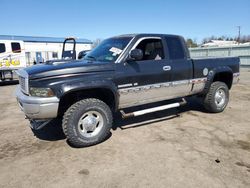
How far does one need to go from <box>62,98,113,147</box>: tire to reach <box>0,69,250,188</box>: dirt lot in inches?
6.9

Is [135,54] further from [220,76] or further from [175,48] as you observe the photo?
[220,76]

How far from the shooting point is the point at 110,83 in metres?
4.57

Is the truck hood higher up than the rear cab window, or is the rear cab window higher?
the rear cab window

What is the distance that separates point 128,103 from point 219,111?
9.85ft

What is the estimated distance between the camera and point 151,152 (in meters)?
4.22

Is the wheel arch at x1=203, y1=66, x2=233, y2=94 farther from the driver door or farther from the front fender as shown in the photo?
the front fender

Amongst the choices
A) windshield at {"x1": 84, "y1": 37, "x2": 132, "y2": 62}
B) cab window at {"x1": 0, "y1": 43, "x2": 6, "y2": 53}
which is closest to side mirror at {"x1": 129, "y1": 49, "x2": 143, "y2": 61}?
windshield at {"x1": 84, "y1": 37, "x2": 132, "y2": 62}

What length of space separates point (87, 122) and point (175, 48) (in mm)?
2772

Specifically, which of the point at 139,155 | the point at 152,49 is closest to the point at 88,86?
the point at 139,155

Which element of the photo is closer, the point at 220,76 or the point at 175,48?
the point at 175,48

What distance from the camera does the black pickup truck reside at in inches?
163

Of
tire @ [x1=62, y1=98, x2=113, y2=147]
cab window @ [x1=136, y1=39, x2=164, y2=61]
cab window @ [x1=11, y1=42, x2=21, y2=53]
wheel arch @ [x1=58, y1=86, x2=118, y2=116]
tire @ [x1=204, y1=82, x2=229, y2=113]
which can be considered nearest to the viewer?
tire @ [x1=62, y1=98, x2=113, y2=147]

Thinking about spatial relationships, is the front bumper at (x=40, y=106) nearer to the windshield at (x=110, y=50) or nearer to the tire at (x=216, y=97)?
the windshield at (x=110, y=50)

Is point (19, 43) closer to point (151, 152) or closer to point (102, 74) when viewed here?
point (102, 74)
